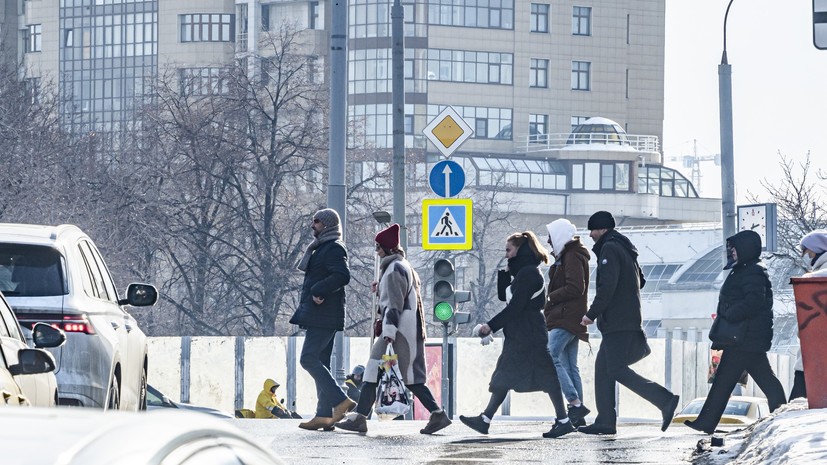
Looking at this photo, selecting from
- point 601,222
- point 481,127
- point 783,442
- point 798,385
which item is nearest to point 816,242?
point 798,385

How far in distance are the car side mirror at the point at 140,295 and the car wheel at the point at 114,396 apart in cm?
120

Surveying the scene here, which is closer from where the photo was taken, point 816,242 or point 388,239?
point 816,242

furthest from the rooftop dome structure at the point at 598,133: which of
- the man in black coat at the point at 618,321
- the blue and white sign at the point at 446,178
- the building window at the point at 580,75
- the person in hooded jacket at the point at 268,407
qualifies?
the man in black coat at the point at 618,321

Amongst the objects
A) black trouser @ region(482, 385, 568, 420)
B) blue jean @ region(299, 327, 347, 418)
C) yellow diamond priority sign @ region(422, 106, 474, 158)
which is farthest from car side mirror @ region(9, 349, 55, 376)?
yellow diamond priority sign @ region(422, 106, 474, 158)

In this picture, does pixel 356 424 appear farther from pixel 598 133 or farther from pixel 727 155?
pixel 598 133

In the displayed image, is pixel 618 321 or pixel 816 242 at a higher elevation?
pixel 816 242

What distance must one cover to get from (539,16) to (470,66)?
575 cm

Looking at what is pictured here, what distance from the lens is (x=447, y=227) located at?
2330 centimetres

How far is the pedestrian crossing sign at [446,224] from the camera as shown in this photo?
76.1 feet

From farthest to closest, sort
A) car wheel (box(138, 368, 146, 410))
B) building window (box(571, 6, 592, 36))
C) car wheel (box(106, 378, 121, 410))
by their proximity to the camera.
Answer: building window (box(571, 6, 592, 36)), car wheel (box(138, 368, 146, 410)), car wheel (box(106, 378, 121, 410))

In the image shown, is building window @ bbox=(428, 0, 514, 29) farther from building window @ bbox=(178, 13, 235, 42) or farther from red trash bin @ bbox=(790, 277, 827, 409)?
red trash bin @ bbox=(790, 277, 827, 409)

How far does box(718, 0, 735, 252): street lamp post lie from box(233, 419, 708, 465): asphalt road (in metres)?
16.4

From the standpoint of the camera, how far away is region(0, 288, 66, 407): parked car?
8117 mm

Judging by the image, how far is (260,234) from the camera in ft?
156
